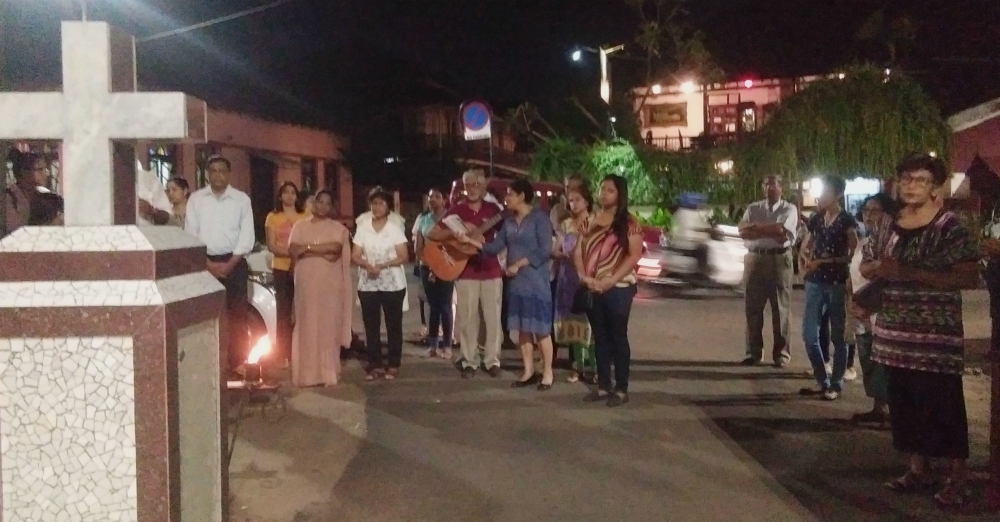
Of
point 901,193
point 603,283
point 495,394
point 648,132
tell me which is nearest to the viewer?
point 901,193

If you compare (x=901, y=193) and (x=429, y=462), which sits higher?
(x=901, y=193)

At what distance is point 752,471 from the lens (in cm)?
553

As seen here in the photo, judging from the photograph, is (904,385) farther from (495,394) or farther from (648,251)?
(648,251)

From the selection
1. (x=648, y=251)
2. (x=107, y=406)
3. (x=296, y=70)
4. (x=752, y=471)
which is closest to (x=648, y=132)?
(x=296, y=70)

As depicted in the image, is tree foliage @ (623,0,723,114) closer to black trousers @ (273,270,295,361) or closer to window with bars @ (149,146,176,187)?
window with bars @ (149,146,176,187)

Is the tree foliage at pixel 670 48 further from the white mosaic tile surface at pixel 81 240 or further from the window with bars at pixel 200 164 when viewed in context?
the white mosaic tile surface at pixel 81 240

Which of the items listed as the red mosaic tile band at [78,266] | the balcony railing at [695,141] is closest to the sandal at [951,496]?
the red mosaic tile band at [78,266]

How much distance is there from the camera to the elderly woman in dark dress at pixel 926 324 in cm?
482

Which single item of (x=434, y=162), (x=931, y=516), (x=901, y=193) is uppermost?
(x=434, y=162)

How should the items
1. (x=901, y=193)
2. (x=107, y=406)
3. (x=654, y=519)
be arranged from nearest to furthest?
(x=107, y=406), (x=654, y=519), (x=901, y=193)

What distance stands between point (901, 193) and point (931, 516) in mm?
1782

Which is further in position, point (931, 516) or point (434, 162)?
point (434, 162)

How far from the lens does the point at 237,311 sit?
7.77 meters

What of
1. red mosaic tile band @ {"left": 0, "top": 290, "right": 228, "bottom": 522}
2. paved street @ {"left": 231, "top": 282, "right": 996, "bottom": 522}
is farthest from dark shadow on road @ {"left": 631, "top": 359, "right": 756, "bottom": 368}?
red mosaic tile band @ {"left": 0, "top": 290, "right": 228, "bottom": 522}
